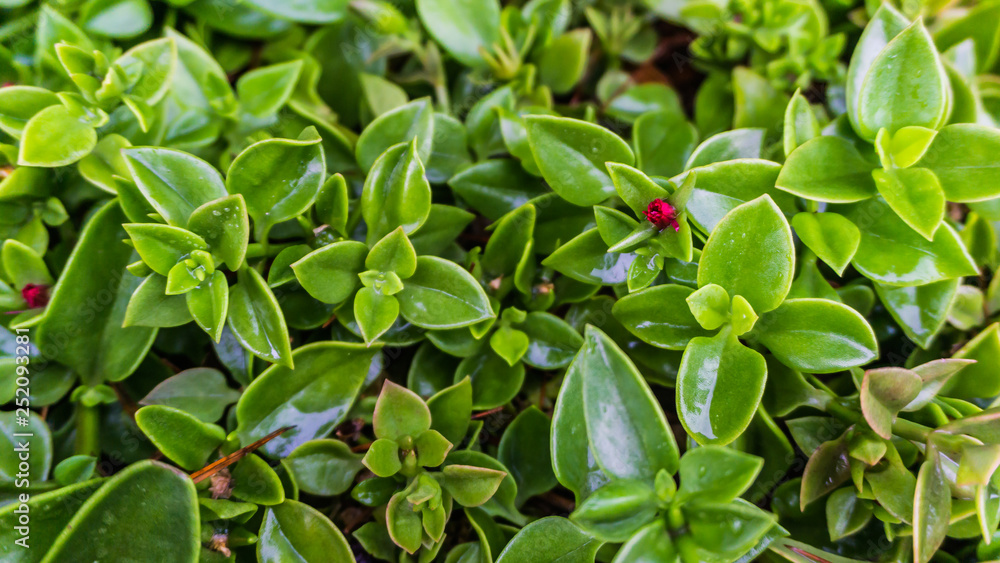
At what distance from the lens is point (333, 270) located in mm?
1306

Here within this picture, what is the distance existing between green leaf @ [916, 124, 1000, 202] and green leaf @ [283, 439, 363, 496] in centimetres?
140

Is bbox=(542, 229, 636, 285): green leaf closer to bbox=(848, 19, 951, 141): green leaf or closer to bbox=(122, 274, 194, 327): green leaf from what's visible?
bbox=(848, 19, 951, 141): green leaf

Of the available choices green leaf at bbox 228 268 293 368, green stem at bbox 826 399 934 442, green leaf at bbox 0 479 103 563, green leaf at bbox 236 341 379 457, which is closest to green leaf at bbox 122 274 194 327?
green leaf at bbox 228 268 293 368

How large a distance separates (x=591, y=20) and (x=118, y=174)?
1.38 meters

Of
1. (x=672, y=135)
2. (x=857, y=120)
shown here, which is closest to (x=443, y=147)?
(x=672, y=135)

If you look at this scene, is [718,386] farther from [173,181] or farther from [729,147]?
[173,181]

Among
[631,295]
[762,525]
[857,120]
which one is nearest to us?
[762,525]

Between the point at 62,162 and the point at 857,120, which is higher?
the point at 857,120

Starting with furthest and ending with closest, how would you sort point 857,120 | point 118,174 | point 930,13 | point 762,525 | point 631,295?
point 930,13 < point 118,174 < point 857,120 < point 631,295 < point 762,525

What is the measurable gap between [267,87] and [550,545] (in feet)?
4.41

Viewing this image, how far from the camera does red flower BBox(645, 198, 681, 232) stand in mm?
1229

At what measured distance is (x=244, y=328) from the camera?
1271 mm

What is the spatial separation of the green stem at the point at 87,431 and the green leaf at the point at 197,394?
0.17 meters

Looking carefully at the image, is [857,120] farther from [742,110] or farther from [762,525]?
[762,525]
